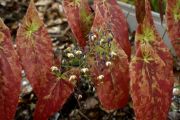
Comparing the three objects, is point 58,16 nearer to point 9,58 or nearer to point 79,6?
point 79,6

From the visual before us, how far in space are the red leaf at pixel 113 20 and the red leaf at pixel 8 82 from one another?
21 cm

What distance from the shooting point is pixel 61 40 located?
1.82 metres

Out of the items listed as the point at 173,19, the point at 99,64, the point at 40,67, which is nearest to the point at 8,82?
the point at 40,67

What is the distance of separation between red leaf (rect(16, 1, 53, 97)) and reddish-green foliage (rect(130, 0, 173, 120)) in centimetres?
22

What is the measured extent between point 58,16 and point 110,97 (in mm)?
1165

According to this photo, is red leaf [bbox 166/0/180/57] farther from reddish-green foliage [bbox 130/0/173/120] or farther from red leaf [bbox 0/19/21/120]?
red leaf [bbox 0/19/21/120]

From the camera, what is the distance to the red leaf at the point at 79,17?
1.03m

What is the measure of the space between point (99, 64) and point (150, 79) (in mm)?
126

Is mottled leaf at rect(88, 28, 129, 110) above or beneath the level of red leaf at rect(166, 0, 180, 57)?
beneath

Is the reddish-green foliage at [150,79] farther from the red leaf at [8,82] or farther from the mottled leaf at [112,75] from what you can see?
the red leaf at [8,82]

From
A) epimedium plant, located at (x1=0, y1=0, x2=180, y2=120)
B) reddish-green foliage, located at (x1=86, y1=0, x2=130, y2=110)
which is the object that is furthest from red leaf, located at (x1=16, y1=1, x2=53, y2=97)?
reddish-green foliage, located at (x1=86, y1=0, x2=130, y2=110)

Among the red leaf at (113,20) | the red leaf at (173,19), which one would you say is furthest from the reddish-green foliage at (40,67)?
the red leaf at (173,19)

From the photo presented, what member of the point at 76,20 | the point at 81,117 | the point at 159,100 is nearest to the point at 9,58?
the point at 76,20

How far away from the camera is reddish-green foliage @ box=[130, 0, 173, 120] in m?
0.88
